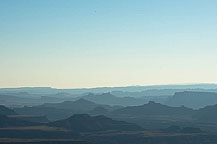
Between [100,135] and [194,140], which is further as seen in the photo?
[100,135]

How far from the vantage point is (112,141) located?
14600 centimetres

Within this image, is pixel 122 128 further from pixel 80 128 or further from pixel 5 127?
pixel 5 127

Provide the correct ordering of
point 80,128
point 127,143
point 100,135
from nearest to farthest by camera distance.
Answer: point 127,143 < point 100,135 < point 80,128

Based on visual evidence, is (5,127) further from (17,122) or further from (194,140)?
(194,140)

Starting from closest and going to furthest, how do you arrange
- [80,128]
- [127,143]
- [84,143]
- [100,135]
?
[84,143]
[127,143]
[100,135]
[80,128]

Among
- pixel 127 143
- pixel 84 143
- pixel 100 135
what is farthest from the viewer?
pixel 100 135

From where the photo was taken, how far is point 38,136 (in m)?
148

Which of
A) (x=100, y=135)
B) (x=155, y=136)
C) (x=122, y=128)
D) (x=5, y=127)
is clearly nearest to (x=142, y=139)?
(x=155, y=136)

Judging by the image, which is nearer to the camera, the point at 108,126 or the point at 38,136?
the point at 38,136

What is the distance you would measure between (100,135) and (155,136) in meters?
22.0

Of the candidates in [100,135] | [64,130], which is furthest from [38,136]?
[100,135]

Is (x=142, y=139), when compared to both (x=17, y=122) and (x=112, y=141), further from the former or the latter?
(x=17, y=122)

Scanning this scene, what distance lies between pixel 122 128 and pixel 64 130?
2898 centimetres

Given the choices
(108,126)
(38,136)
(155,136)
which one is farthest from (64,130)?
(155,136)
